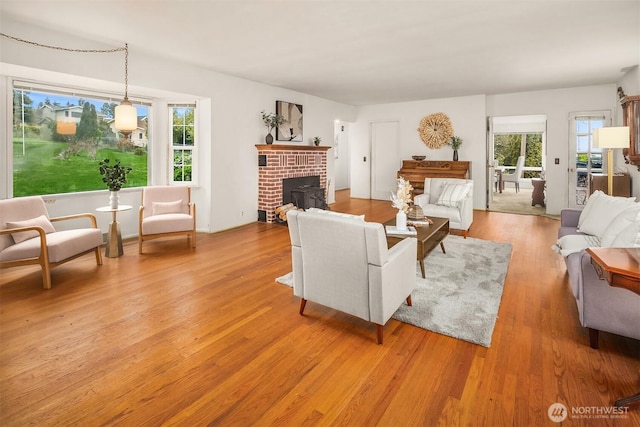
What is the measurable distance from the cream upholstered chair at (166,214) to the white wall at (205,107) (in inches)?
27.1

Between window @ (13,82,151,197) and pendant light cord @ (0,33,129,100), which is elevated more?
pendant light cord @ (0,33,129,100)

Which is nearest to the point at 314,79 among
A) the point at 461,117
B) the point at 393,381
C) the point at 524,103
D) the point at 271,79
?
the point at 271,79

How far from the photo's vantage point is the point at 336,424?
1.59 m

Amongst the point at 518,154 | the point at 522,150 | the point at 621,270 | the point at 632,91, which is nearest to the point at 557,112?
the point at 632,91

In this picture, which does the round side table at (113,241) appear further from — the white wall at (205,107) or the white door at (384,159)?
the white door at (384,159)

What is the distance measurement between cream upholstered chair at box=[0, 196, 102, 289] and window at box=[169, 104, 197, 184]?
7.24 ft

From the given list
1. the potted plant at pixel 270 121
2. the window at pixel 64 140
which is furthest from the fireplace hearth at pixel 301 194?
the window at pixel 64 140

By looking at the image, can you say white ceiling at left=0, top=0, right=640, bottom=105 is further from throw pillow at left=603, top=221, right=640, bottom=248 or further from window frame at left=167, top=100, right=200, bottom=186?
throw pillow at left=603, top=221, right=640, bottom=248

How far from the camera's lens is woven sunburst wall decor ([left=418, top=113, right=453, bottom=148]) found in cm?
801

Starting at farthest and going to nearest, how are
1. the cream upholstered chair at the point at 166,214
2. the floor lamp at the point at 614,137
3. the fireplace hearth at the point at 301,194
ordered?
the fireplace hearth at the point at 301,194 < the cream upholstered chair at the point at 166,214 < the floor lamp at the point at 614,137

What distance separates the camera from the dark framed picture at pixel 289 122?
6.69 m

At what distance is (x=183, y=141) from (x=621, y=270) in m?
5.72

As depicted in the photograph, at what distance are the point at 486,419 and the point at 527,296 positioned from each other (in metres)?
1.81

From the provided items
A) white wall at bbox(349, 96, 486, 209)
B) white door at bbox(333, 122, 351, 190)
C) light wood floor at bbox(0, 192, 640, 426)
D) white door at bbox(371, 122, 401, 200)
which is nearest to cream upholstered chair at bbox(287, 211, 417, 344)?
light wood floor at bbox(0, 192, 640, 426)
